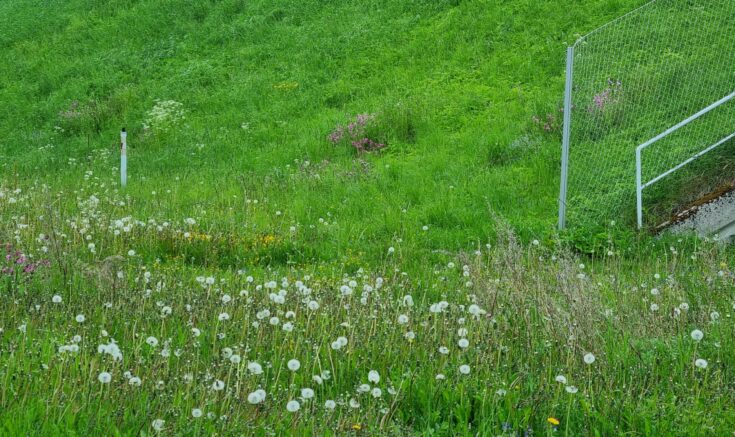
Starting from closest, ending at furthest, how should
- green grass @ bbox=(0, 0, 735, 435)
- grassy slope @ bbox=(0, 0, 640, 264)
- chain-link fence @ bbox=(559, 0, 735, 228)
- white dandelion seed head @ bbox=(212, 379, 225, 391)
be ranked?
white dandelion seed head @ bbox=(212, 379, 225, 391) < green grass @ bbox=(0, 0, 735, 435) < chain-link fence @ bbox=(559, 0, 735, 228) < grassy slope @ bbox=(0, 0, 640, 264)

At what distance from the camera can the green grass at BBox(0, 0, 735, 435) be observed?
13.3 ft

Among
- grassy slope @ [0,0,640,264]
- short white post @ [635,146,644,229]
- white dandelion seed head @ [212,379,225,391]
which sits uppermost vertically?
white dandelion seed head @ [212,379,225,391]

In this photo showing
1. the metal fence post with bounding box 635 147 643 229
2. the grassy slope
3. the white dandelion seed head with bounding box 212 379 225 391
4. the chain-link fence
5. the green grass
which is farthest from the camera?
the grassy slope

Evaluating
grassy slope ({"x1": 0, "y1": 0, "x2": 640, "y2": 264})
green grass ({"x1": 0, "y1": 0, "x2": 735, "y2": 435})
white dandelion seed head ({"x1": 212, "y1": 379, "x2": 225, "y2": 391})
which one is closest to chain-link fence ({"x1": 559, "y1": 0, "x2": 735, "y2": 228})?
green grass ({"x1": 0, "y1": 0, "x2": 735, "y2": 435})

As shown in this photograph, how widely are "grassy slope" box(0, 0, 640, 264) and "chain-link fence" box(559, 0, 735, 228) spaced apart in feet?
2.90

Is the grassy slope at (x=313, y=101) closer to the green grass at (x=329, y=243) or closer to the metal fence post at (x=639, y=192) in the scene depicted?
the green grass at (x=329, y=243)

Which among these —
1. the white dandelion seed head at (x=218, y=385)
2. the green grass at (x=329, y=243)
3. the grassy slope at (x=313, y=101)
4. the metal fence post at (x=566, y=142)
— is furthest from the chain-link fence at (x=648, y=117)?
the white dandelion seed head at (x=218, y=385)

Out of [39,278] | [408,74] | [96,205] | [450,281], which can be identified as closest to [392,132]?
[408,74]

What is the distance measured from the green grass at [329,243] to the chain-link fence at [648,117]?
0.62 m

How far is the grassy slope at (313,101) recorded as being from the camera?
11.3 meters

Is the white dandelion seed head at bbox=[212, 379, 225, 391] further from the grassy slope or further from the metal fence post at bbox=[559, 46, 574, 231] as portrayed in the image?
the metal fence post at bbox=[559, 46, 574, 231]

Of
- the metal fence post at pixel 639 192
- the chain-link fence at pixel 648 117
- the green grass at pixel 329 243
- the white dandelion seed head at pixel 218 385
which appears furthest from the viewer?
the chain-link fence at pixel 648 117

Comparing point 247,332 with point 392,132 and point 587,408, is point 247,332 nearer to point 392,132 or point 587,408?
point 587,408

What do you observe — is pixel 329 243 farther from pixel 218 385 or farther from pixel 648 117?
pixel 218 385
